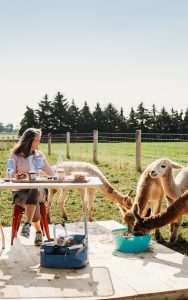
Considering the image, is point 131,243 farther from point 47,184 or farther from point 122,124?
point 122,124

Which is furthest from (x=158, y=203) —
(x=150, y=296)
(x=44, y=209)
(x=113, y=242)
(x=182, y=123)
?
(x=182, y=123)

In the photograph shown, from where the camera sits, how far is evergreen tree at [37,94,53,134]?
61.6 m

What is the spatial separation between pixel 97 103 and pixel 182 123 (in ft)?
44.7

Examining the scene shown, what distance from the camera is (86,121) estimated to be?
6325 centimetres

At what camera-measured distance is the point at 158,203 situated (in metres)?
6.73

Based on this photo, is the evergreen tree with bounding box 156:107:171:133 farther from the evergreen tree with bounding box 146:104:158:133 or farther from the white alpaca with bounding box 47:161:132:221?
the white alpaca with bounding box 47:161:132:221

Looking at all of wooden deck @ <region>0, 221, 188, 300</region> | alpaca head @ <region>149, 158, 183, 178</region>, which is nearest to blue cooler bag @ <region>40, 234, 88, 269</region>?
wooden deck @ <region>0, 221, 188, 300</region>

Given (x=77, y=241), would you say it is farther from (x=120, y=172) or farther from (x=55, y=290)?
(x=120, y=172)

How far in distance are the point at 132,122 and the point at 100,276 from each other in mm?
63093

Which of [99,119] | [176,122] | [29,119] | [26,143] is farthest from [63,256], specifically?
[176,122]

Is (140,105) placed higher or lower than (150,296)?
higher

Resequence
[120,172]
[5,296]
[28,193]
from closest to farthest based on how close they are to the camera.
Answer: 1. [5,296]
2. [28,193]
3. [120,172]

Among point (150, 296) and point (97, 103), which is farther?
point (97, 103)

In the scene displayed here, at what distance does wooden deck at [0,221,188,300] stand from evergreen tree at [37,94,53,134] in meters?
55.5
